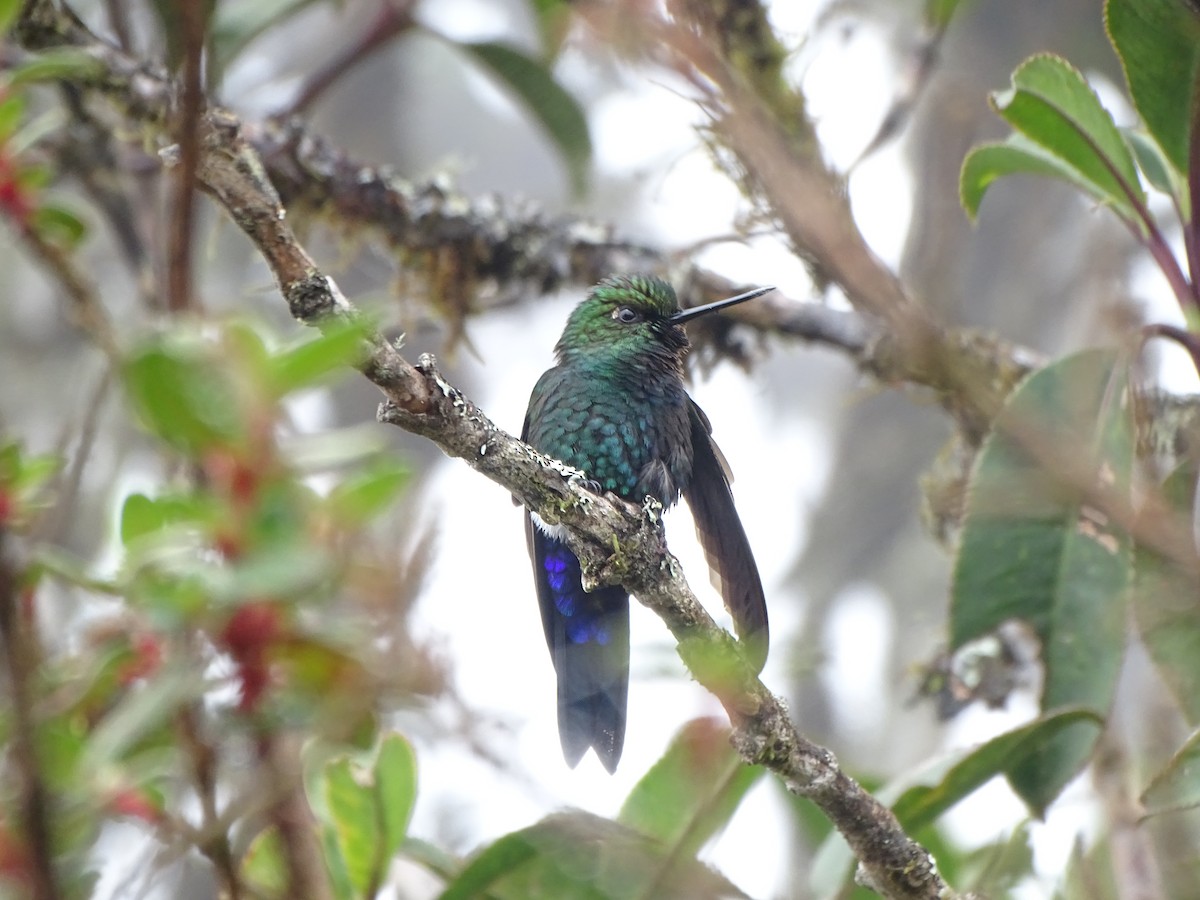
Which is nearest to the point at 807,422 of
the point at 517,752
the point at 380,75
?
the point at 380,75

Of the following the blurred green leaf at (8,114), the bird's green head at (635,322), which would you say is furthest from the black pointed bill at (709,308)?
the blurred green leaf at (8,114)

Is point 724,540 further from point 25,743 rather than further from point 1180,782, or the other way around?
point 25,743

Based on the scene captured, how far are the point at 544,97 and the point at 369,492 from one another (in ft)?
9.05

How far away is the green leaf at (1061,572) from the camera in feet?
8.73

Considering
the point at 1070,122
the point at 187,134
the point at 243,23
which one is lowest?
A: the point at 187,134

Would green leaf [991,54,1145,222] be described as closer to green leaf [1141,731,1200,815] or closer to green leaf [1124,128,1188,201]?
green leaf [1124,128,1188,201]

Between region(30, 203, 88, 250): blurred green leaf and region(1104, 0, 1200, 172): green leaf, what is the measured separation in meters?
2.16

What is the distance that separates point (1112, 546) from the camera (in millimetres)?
2836

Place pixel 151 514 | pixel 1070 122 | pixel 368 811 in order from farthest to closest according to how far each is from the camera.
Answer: pixel 1070 122
pixel 368 811
pixel 151 514

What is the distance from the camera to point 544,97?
14.1ft

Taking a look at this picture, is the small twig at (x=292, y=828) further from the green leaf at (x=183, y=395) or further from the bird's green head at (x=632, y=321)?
the bird's green head at (x=632, y=321)

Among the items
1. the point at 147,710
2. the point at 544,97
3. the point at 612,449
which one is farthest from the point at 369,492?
the point at 544,97

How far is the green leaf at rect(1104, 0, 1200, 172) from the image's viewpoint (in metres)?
2.40

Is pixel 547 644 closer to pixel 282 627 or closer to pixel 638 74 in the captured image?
pixel 282 627
